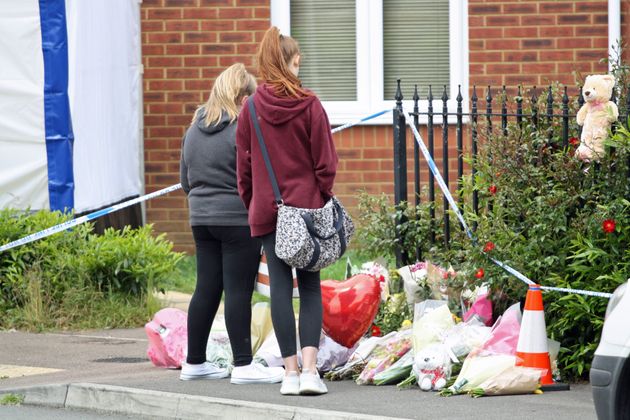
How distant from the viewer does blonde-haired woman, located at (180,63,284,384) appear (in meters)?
6.85

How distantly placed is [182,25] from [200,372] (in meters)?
6.06

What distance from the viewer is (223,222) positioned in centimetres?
683

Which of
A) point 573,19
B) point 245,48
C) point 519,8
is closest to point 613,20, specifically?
point 573,19

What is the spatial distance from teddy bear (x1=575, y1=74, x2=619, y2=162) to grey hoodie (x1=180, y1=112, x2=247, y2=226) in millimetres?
1818

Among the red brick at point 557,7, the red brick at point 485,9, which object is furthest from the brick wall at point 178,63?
A: the red brick at point 557,7

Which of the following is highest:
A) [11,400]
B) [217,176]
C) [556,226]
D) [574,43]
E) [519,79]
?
[574,43]

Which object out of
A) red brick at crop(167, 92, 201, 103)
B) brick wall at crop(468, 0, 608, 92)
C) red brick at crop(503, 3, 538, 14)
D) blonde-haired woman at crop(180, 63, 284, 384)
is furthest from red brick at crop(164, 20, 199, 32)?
blonde-haired woman at crop(180, 63, 284, 384)

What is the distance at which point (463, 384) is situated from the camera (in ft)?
21.6

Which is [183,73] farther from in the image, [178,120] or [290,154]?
[290,154]

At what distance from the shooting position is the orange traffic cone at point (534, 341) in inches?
260

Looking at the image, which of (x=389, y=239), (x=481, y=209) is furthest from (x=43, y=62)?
(x=481, y=209)

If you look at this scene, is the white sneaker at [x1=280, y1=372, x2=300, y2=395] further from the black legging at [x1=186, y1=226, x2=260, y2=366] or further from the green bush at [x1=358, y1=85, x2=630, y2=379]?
the green bush at [x1=358, y1=85, x2=630, y2=379]

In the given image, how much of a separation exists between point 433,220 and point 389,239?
0.34 metres

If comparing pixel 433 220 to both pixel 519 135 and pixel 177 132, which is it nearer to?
pixel 519 135
